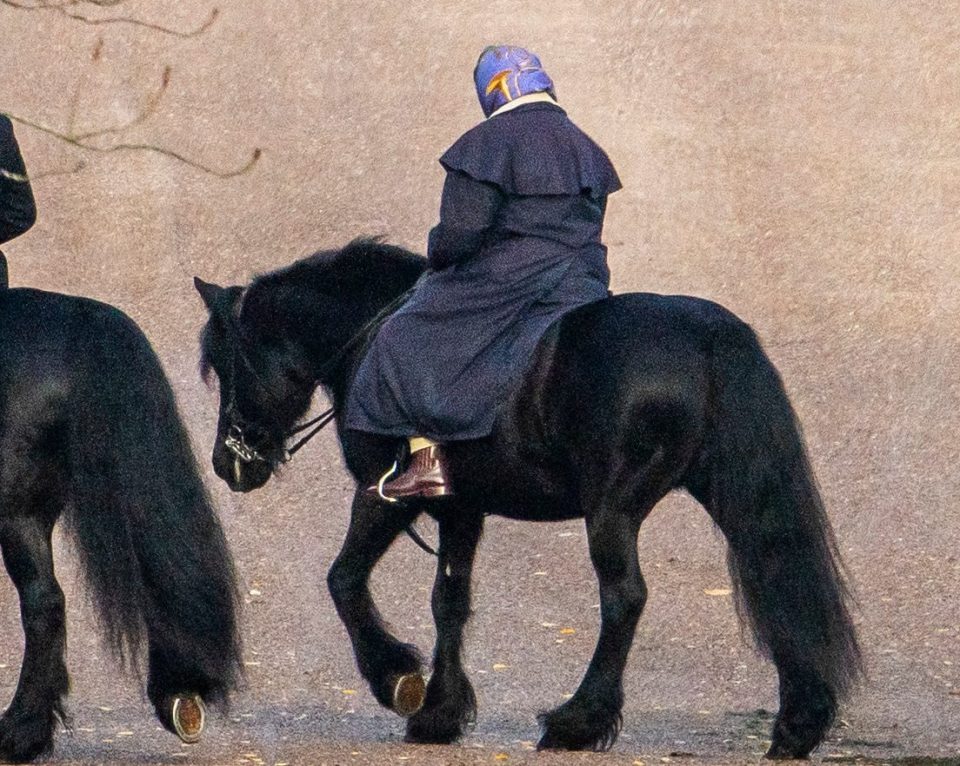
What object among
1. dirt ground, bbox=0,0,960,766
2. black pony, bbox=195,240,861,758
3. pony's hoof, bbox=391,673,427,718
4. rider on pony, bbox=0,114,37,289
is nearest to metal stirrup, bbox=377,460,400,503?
black pony, bbox=195,240,861,758

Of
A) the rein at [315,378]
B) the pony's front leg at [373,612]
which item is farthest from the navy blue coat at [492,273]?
the pony's front leg at [373,612]

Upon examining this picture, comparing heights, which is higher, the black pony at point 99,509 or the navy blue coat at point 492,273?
the navy blue coat at point 492,273

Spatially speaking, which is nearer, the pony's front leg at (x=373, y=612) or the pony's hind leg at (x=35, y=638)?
the pony's hind leg at (x=35, y=638)

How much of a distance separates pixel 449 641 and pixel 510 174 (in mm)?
1739

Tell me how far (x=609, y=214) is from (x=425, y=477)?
27.5ft

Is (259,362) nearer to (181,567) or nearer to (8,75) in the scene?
(181,567)

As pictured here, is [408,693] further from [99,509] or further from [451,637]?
[99,509]

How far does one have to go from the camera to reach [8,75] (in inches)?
656

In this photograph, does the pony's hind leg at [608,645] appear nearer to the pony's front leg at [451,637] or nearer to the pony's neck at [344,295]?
the pony's front leg at [451,637]

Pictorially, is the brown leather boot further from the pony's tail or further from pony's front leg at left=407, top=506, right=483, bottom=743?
the pony's tail

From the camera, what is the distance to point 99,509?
6.38 metres

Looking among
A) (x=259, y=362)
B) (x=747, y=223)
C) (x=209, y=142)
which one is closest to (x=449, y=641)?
(x=259, y=362)

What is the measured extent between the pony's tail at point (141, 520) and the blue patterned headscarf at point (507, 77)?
1.57m

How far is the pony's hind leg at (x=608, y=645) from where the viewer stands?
668cm
